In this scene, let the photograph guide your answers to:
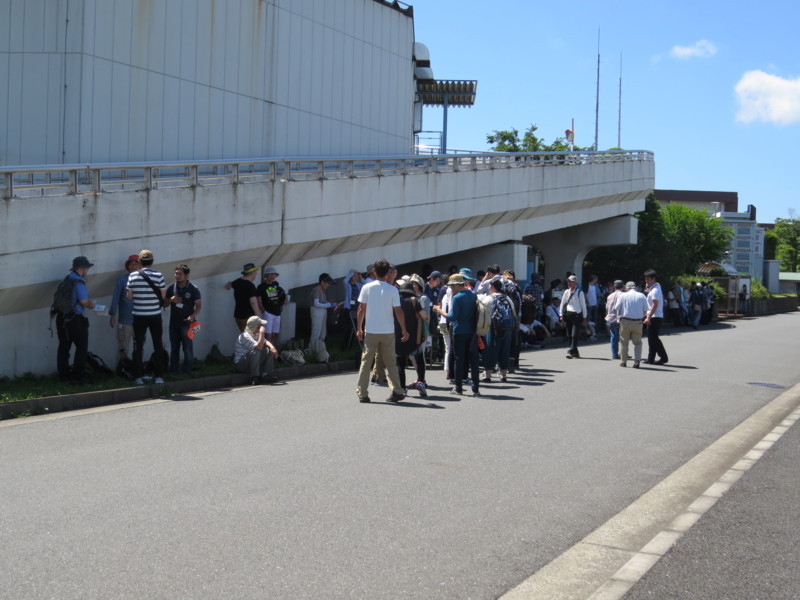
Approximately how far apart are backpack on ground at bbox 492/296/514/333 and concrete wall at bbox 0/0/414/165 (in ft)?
29.5

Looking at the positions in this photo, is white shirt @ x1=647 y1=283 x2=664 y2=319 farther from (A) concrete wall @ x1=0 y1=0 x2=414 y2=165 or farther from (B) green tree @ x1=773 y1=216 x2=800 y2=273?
(B) green tree @ x1=773 y1=216 x2=800 y2=273

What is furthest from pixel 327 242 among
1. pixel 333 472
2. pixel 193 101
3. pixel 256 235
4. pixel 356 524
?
pixel 356 524

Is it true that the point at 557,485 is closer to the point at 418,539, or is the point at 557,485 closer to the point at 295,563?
the point at 418,539

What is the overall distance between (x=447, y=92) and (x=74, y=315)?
27.7 meters

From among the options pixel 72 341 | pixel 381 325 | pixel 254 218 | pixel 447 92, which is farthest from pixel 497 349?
pixel 447 92

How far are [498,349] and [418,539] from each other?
8.91 m

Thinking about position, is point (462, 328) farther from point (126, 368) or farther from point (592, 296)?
point (592, 296)

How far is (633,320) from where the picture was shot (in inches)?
693

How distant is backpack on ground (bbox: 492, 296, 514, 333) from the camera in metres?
14.2

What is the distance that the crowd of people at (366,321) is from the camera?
11.9 m

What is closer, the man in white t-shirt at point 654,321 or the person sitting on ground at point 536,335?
the man in white t-shirt at point 654,321

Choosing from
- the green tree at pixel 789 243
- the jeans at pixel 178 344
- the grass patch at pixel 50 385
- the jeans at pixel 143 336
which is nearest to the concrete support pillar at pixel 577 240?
the jeans at pixel 178 344

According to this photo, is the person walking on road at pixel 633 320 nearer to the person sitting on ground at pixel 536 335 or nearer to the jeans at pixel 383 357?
the person sitting on ground at pixel 536 335

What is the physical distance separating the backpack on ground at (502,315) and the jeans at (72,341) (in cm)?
574
